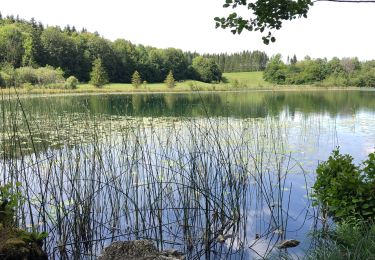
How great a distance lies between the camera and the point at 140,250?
9.93 ft

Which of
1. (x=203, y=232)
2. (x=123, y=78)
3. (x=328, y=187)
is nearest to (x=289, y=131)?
(x=328, y=187)

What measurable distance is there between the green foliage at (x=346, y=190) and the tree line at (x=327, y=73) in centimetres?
5339

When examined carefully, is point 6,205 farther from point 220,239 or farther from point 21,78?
point 21,78

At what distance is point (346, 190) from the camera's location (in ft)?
12.7

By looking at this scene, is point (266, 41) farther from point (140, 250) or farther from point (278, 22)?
point (140, 250)

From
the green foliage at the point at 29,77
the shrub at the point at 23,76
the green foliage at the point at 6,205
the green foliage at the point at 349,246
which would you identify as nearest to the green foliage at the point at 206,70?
the green foliage at the point at 29,77

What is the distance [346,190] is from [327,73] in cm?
6633

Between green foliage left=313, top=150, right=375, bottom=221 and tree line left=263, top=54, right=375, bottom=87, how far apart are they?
2102 inches

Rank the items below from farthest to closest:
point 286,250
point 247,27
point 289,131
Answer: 1. point 289,131
2. point 286,250
3. point 247,27

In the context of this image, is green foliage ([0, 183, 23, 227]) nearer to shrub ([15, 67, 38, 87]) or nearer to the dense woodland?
shrub ([15, 67, 38, 87])

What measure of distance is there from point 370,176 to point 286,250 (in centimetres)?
125

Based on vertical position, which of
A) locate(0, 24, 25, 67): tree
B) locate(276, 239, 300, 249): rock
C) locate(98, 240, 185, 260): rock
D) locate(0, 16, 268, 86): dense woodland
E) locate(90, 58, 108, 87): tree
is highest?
locate(0, 16, 268, 86): dense woodland

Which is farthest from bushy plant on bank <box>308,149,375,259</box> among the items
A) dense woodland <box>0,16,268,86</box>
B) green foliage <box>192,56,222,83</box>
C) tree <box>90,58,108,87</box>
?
green foliage <box>192,56,222,83</box>

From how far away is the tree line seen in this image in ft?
186
